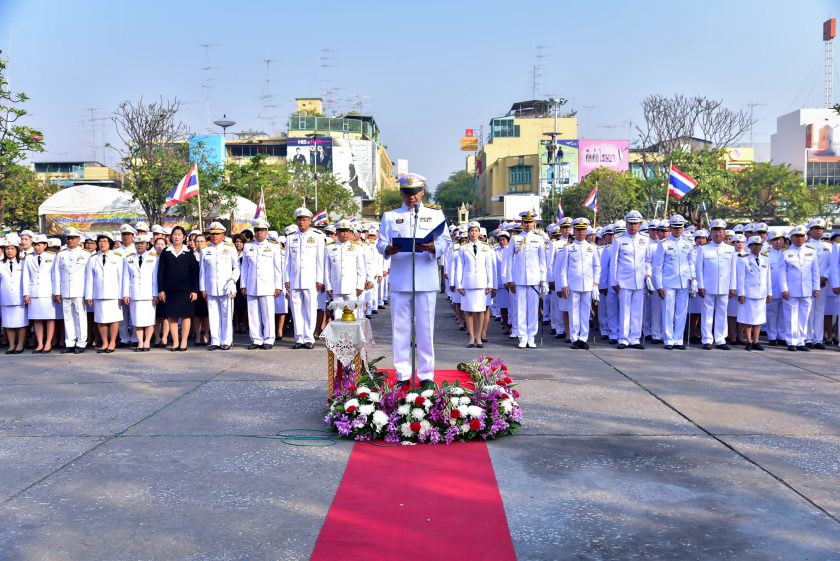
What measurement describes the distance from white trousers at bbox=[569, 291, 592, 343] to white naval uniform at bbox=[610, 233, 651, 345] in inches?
21.6

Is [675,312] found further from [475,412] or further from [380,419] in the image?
[380,419]

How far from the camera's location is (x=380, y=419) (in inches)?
251

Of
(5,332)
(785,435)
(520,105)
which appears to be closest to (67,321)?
(5,332)

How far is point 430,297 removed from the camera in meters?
7.27

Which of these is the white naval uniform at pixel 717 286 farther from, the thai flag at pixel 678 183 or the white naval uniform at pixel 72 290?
the white naval uniform at pixel 72 290

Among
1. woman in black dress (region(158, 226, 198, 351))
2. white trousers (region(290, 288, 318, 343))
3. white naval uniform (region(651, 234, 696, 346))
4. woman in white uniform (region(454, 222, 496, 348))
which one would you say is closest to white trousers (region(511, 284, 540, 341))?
woman in white uniform (region(454, 222, 496, 348))

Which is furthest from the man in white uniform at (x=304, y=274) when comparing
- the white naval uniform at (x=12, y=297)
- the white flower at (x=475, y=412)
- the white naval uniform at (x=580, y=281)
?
the white flower at (x=475, y=412)

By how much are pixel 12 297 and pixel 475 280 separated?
737 centimetres

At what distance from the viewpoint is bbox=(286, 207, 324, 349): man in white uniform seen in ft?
40.3

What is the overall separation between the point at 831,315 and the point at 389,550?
11412 mm

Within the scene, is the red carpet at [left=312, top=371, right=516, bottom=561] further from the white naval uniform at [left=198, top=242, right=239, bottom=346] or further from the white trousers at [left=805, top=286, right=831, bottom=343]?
the white trousers at [left=805, top=286, right=831, bottom=343]

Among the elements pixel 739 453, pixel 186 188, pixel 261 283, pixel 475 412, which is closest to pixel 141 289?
pixel 261 283

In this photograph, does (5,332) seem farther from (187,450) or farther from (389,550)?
(389,550)

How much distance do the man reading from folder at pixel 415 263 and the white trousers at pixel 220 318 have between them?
19.0 feet
